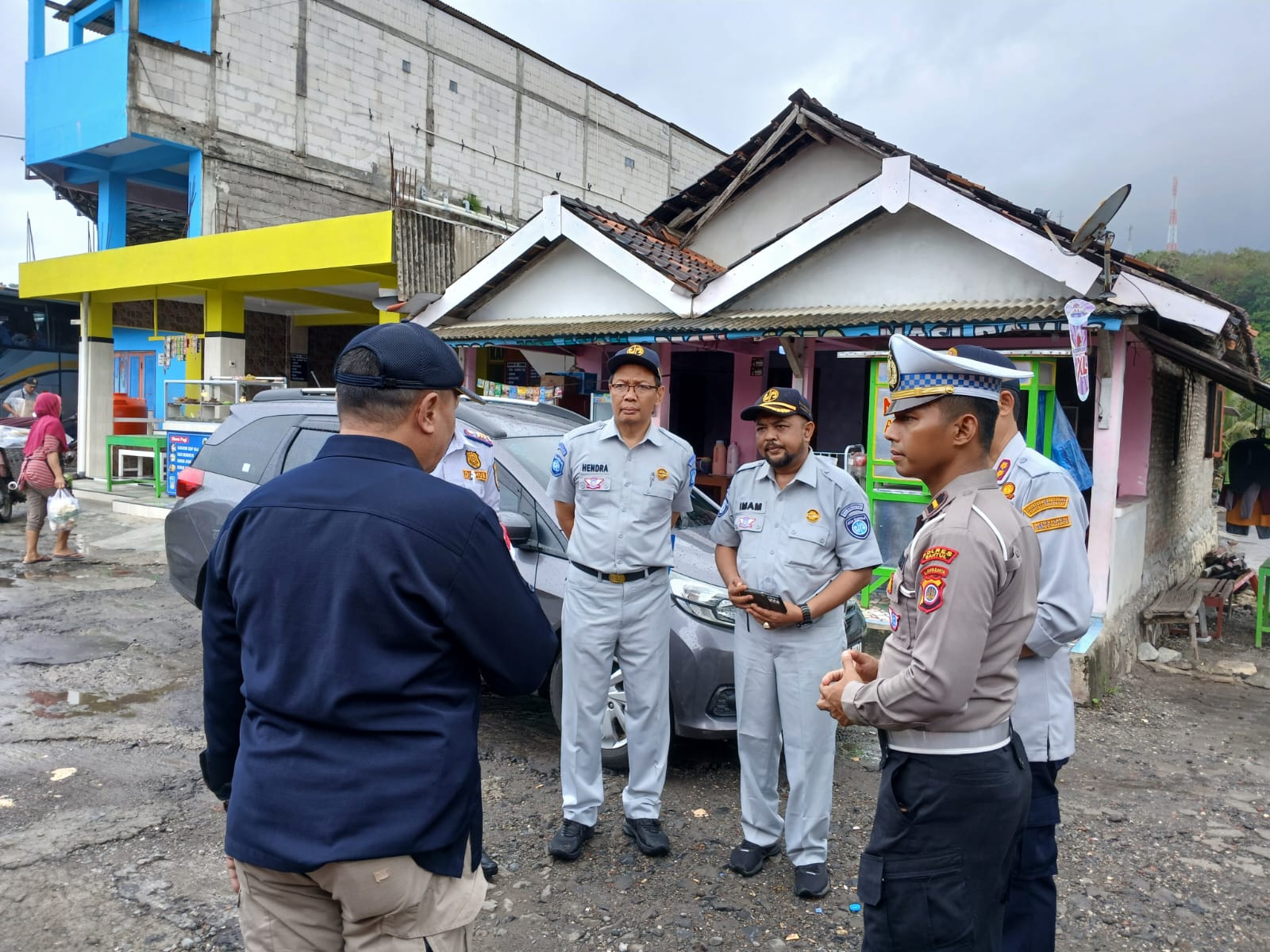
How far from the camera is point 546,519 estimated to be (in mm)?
4586

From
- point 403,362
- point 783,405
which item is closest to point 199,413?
point 783,405

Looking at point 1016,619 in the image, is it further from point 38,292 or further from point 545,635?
point 38,292

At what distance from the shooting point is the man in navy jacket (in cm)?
153

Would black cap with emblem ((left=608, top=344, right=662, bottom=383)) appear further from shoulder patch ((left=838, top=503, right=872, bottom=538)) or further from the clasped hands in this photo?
the clasped hands

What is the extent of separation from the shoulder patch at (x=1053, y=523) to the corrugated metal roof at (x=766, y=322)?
14.2 feet

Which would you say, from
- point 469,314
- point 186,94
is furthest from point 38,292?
point 469,314

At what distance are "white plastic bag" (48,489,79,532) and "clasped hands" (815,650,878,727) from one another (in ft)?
31.3

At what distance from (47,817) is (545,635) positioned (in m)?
3.41

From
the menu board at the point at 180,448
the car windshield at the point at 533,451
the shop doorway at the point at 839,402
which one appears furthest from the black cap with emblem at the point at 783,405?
the menu board at the point at 180,448

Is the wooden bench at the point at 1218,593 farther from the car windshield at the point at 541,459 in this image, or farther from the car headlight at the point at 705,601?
the car headlight at the point at 705,601

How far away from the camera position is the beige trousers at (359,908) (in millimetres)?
1561

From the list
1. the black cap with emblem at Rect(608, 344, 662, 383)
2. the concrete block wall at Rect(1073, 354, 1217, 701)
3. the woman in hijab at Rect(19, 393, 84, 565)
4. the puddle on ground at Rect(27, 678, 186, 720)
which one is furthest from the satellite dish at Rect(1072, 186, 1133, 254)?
the woman in hijab at Rect(19, 393, 84, 565)

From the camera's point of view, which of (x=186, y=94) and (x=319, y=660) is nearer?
(x=319, y=660)

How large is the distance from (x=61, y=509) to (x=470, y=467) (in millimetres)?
7640
